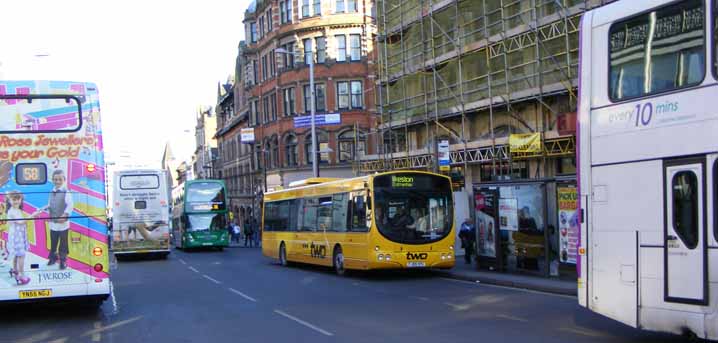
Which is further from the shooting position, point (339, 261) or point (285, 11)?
point (285, 11)

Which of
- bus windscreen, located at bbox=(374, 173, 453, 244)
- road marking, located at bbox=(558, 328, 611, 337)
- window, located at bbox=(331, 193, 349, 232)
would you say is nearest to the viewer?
road marking, located at bbox=(558, 328, 611, 337)

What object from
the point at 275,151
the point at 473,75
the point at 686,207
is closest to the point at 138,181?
the point at 473,75

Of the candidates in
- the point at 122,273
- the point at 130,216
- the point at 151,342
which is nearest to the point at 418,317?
the point at 151,342

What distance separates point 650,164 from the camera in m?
8.70

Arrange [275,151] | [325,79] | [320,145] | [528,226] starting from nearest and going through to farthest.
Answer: [528,226], [320,145], [325,79], [275,151]

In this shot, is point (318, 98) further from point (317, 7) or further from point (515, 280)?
point (515, 280)

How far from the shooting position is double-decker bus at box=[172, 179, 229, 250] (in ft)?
133

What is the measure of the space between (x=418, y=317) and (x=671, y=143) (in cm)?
590

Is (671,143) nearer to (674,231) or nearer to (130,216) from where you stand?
(674,231)

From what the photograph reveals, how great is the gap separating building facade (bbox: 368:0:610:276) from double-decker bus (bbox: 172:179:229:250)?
890cm

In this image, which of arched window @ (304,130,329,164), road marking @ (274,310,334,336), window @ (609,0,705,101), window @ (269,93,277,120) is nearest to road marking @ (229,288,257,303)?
road marking @ (274,310,334,336)

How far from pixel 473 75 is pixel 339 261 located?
11.6 m

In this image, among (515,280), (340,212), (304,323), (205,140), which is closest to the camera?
(304,323)

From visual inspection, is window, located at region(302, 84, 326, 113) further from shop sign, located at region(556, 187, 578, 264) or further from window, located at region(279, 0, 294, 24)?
shop sign, located at region(556, 187, 578, 264)
